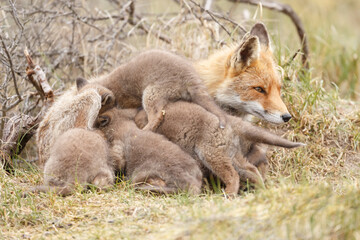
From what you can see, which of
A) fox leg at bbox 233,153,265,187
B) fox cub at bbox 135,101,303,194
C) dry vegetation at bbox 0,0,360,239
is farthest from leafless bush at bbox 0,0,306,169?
fox leg at bbox 233,153,265,187

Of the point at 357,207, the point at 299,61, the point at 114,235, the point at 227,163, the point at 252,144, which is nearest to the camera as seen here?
the point at 357,207

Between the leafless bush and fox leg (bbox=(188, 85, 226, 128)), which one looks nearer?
fox leg (bbox=(188, 85, 226, 128))

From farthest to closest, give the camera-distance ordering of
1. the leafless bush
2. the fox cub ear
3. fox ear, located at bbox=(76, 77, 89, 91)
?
the leafless bush
fox ear, located at bbox=(76, 77, 89, 91)
the fox cub ear

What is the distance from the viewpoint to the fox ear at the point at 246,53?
221 inches

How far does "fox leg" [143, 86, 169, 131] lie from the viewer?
5383 millimetres

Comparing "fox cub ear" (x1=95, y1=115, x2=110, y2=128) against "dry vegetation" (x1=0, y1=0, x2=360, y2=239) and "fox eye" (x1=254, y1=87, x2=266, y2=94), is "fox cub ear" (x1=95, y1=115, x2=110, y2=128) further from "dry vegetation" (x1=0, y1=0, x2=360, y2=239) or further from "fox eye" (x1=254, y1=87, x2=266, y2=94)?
"fox eye" (x1=254, y1=87, x2=266, y2=94)

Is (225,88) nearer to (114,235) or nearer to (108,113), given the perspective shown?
(108,113)

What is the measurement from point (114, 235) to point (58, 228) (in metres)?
0.69

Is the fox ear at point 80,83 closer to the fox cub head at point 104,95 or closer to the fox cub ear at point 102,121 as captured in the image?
the fox cub head at point 104,95

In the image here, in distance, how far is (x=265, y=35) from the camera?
6316 mm

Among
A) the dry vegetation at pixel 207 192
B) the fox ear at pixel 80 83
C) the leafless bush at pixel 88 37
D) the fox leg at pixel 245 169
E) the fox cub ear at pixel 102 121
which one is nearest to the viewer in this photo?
the dry vegetation at pixel 207 192

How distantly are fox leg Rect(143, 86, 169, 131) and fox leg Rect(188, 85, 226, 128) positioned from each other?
339 mm

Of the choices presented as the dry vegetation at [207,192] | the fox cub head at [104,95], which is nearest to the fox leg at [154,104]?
the fox cub head at [104,95]

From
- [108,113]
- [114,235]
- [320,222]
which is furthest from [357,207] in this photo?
[108,113]
